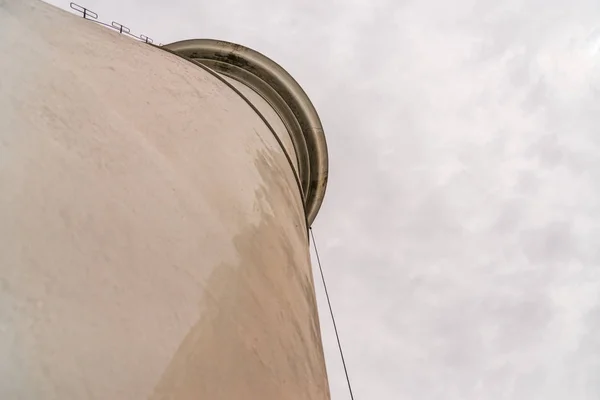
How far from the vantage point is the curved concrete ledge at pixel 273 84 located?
41.3ft

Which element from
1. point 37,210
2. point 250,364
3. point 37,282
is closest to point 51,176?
point 37,210

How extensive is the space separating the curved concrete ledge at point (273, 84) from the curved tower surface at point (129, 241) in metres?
6.31

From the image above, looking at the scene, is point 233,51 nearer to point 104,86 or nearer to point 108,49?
point 108,49

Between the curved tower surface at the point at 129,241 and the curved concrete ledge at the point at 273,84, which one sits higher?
the curved concrete ledge at the point at 273,84

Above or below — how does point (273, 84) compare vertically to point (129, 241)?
above

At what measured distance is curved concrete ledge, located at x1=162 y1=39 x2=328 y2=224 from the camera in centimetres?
1258

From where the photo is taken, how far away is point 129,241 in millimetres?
3375

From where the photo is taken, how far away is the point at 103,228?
10.6 ft

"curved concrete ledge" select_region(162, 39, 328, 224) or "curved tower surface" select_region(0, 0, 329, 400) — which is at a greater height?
"curved concrete ledge" select_region(162, 39, 328, 224)

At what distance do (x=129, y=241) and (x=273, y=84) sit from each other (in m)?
9.98

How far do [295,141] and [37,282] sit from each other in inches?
435

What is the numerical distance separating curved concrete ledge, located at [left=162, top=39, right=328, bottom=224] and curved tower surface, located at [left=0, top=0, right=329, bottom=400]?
6313mm

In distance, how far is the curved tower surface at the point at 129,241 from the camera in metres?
2.58

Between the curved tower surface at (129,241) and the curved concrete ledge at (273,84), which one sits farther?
the curved concrete ledge at (273,84)
